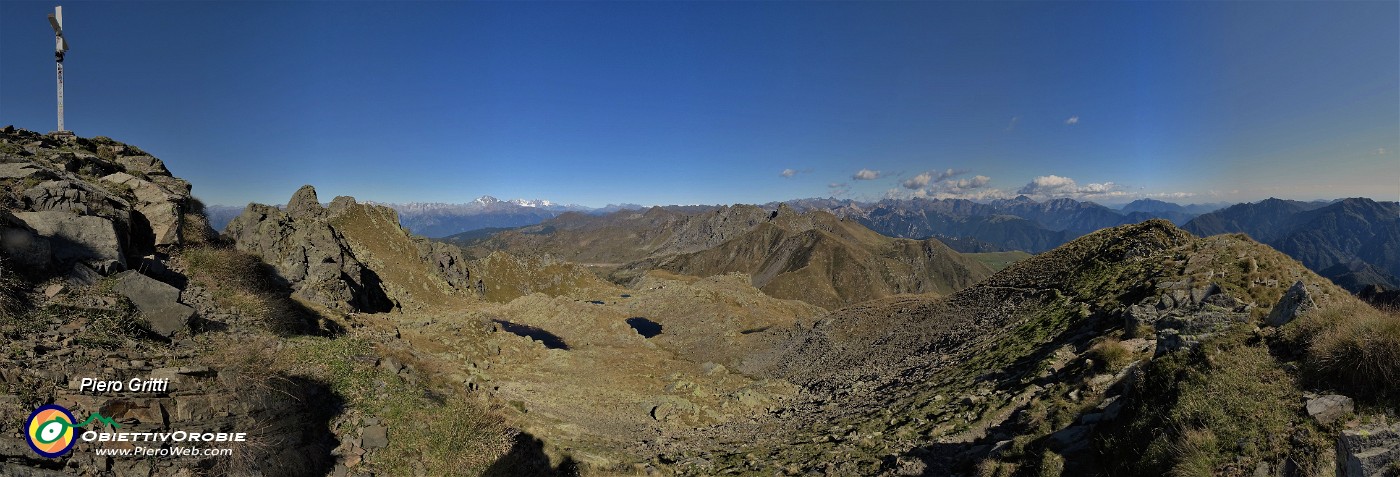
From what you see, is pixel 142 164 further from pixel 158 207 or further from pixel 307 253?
pixel 307 253

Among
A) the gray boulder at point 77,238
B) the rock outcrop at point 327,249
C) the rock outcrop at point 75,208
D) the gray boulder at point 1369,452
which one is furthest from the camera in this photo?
the rock outcrop at point 327,249

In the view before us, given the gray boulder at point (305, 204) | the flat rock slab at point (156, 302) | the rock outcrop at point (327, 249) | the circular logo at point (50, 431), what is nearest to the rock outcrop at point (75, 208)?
the flat rock slab at point (156, 302)

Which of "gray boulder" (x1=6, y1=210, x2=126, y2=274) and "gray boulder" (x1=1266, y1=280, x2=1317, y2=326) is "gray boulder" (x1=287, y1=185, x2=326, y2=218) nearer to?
"gray boulder" (x1=6, y1=210, x2=126, y2=274)

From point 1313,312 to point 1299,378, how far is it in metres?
2.41

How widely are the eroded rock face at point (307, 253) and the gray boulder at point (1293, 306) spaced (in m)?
64.0

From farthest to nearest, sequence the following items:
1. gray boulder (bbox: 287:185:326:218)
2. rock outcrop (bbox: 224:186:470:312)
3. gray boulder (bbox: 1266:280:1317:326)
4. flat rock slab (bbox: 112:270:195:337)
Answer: gray boulder (bbox: 287:185:326:218), rock outcrop (bbox: 224:186:470:312), flat rock slab (bbox: 112:270:195:337), gray boulder (bbox: 1266:280:1317:326)

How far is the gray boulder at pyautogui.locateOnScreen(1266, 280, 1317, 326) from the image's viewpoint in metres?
10.5

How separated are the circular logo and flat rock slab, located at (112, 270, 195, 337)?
451 centimetres

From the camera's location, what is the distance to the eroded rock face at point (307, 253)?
5362cm

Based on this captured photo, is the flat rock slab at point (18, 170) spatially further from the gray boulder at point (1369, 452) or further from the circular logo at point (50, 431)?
the gray boulder at point (1369, 452)

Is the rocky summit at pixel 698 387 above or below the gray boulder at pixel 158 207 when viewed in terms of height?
below

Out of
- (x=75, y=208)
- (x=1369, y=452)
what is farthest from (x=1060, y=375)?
(x=75, y=208)

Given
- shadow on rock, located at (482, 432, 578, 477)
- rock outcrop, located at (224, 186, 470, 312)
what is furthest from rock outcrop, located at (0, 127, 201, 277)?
rock outcrop, located at (224, 186, 470, 312)

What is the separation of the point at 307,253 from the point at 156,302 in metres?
56.0
